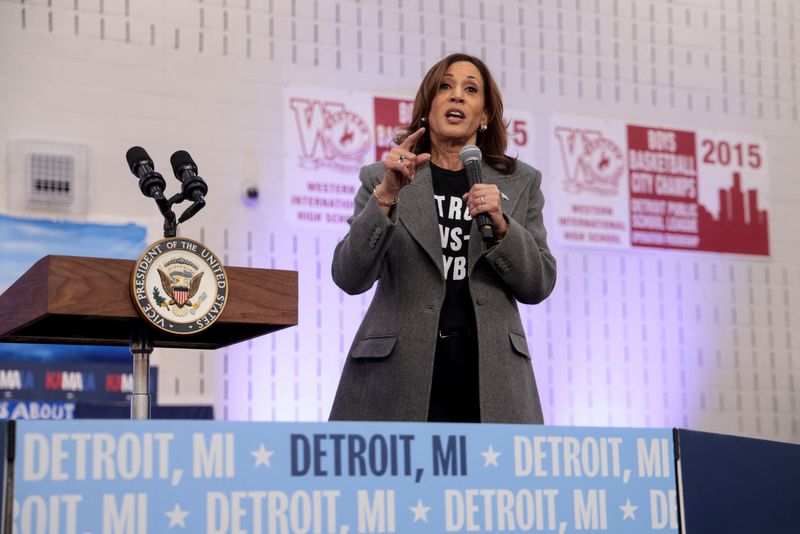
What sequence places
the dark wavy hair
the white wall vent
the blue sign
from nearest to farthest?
the dark wavy hair < the blue sign < the white wall vent

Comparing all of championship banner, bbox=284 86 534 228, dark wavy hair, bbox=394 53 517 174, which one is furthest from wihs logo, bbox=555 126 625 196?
dark wavy hair, bbox=394 53 517 174

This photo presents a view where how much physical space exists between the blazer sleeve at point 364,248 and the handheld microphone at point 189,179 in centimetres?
28

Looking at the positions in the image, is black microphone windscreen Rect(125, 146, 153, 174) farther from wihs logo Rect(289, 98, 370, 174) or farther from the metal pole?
wihs logo Rect(289, 98, 370, 174)

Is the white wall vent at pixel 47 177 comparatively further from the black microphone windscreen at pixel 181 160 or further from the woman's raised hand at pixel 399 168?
the woman's raised hand at pixel 399 168

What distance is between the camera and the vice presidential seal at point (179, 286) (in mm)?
1735

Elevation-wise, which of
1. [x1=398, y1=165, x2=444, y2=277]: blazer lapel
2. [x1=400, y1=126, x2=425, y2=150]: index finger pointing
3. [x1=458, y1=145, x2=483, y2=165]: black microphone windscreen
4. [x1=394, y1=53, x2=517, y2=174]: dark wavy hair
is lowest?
[x1=398, y1=165, x2=444, y2=277]: blazer lapel

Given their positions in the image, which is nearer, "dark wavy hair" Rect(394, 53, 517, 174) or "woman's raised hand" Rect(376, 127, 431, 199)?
"woman's raised hand" Rect(376, 127, 431, 199)

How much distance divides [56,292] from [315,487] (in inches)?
22.4

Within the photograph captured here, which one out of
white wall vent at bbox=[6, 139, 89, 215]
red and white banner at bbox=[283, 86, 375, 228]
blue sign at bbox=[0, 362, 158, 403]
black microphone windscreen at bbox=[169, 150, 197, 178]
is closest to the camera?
black microphone windscreen at bbox=[169, 150, 197, 178]

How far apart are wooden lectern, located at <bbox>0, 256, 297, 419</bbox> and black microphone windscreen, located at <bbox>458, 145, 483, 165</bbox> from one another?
43 cm

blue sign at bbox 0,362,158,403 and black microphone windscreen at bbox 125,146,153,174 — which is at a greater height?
black microphone windscreen at bbox 125,146,153,174

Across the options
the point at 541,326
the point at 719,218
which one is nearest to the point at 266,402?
the point at 541,326

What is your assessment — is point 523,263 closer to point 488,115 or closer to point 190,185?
point 488,115

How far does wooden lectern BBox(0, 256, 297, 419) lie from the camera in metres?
1.69
